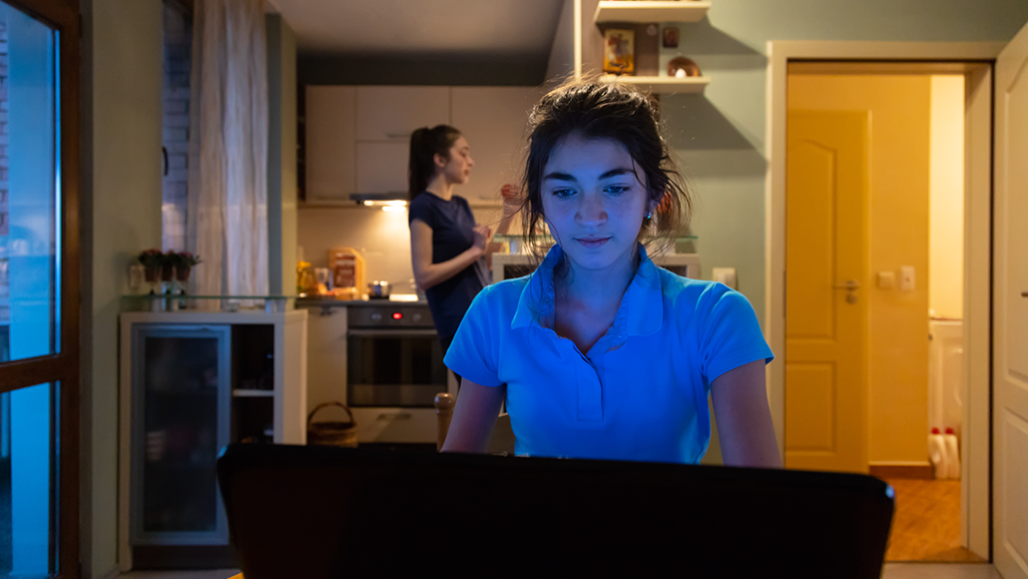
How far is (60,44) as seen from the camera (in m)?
2.09

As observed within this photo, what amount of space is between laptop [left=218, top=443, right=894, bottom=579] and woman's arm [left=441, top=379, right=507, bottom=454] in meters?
0.58

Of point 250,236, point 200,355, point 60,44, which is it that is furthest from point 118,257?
point 250,236

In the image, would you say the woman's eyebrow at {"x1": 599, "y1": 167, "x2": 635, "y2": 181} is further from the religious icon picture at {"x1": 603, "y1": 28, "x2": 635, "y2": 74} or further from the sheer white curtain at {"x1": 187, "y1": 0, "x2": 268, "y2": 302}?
the sheer white curtain at {"x1": 187, "y1": 0, "x2": 268, "y2": 302}

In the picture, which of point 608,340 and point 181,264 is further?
point 181,264

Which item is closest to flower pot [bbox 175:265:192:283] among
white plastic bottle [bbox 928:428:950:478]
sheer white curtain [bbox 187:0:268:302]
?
sheer white curtain [bbox 187:0:268:302]

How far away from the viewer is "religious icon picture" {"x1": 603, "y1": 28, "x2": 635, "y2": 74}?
238cm

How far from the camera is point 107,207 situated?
2.31 m

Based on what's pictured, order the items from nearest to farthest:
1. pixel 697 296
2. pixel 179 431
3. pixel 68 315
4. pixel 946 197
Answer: pixel 697 296 < pixel 68 315 < pixel 179 431 < pixel 946 197

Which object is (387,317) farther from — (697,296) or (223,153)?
(697,296)

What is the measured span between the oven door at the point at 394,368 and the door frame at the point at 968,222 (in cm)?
213

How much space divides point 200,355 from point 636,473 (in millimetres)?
2558

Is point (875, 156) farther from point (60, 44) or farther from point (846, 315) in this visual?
point (60, 44)

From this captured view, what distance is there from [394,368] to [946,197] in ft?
11.2

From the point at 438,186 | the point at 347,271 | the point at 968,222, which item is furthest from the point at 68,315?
the point at 968,222
